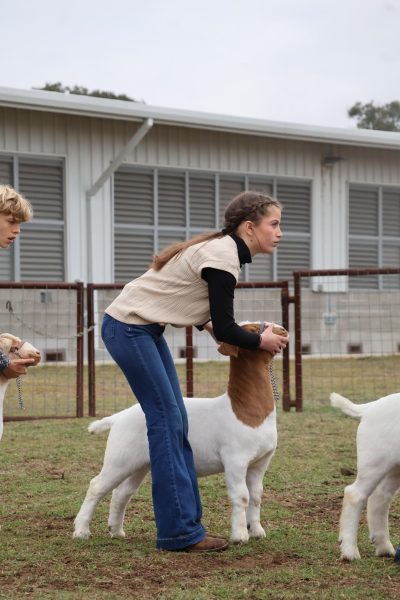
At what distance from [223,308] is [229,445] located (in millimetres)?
757

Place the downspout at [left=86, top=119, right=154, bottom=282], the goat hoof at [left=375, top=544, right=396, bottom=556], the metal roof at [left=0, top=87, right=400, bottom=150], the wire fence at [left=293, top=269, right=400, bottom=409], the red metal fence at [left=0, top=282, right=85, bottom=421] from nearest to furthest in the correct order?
the goat hoof at [left=375, top=544, right=396, bottom=556] → the red metal fence at [left=0, top=282, right=85, bottom=421] → the wire fence at [left=293, top=269, right=400, bottom=409] → the metal roof at [left=0, top=87, right=400, bottom=150] → the downspout at [left=86, top=119, right=154, bottom=282]

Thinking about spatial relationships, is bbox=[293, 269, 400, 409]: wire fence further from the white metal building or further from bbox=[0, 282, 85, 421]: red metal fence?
bbox=[0, 282, 85, 421]: red metal fence

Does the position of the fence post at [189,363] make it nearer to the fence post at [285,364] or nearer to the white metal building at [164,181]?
the fence post at [285,364]

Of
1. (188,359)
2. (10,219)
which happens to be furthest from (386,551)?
(188,359)

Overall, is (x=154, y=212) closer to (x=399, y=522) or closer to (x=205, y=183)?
(x=205, y=183)

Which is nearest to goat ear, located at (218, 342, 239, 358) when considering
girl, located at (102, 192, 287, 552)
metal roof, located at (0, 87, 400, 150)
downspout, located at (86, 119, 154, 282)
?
girl, located at (102, 192, 287, 552)

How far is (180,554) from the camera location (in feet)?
15.5

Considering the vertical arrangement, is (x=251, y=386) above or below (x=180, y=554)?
above

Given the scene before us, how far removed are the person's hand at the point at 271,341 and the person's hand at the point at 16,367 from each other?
46.5 inches

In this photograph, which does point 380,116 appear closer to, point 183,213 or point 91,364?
point 183,213

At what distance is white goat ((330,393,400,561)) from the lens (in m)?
4.46

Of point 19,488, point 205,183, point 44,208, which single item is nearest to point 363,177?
point 205,183

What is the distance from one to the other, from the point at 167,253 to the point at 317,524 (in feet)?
6.00

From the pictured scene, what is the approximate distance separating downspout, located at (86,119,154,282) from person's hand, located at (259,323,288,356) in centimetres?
1134
